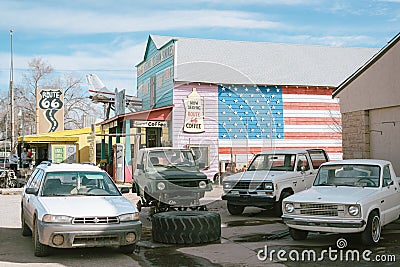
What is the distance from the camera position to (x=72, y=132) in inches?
1564

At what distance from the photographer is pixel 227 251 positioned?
378 inches

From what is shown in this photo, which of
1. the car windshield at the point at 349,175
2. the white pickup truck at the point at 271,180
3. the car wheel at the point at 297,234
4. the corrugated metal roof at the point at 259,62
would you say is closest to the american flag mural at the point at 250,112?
the corrugated metal roof at the point at 259,62

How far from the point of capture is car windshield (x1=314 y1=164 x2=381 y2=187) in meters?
10.8

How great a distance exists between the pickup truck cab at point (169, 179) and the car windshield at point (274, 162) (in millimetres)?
1801

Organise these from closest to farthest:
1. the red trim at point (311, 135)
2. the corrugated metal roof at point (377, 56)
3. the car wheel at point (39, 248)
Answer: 1. the car wheel at point (39, 248)
2. the corrugated metal roof at point (377, 56)
3. the red trim at point (311, 135)

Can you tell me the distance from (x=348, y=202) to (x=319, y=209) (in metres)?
0.58

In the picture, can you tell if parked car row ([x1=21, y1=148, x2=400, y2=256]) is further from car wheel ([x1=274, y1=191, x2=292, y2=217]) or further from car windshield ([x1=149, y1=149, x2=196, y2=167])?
car windshield ([x1=149, y1=149, x2=196, y2=167])

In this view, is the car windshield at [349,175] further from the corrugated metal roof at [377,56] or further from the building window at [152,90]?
the building window at [152,90]

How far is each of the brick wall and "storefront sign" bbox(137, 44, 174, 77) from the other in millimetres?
11753

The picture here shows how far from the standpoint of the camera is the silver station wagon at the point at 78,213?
858 centimetres

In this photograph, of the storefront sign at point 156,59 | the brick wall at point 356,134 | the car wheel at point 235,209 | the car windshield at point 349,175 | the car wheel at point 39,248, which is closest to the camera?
the car wheel at point 39,248

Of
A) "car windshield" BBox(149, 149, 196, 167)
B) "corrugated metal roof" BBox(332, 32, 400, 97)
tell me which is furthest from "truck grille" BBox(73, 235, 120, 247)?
"corrugated metal roof" BBox(332, 32, 400, 97)

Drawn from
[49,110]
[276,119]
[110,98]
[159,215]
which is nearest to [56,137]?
[110,98]

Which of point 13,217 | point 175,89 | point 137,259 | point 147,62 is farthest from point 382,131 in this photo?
point 147,62
